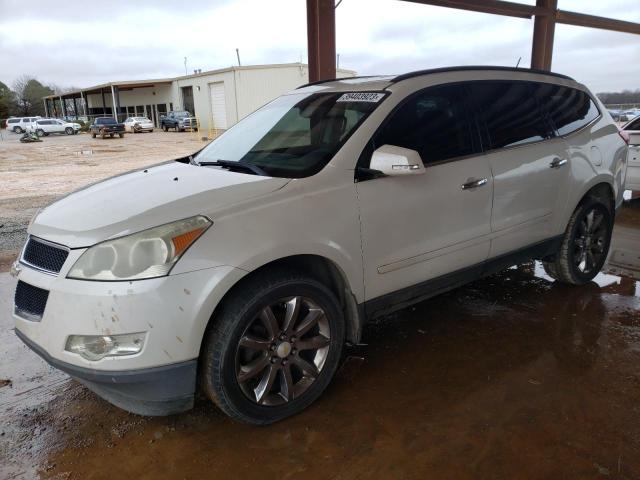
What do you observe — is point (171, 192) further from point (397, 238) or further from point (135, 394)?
point (397, 238)

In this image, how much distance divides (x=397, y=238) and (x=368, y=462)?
49.9 inches

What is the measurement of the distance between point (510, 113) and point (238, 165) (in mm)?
2108

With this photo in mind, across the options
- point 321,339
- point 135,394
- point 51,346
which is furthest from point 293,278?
point 51,346

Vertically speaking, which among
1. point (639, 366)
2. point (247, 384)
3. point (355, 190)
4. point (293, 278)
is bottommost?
point (639, 366)

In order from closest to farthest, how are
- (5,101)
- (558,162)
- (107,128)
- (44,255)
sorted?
1. (44,255)
2. (558,162)
3. (107,128)
4. (5,101)

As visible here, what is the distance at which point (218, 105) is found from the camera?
3944cm

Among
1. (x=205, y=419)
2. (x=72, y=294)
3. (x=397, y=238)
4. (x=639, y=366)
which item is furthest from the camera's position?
(x=639, y=366)

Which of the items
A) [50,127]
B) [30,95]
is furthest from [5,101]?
[50,127]

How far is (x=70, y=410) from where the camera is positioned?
116 inches

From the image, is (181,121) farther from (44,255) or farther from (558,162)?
(44,255)

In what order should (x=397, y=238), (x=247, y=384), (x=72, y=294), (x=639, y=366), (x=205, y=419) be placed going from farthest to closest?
(x=639, y=366), (x=397, y=238), (x=205, y=419), (x=247, y=384), (x=72, y=294)

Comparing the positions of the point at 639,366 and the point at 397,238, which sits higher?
the point at 397,238

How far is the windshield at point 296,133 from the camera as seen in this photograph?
9.93 ft

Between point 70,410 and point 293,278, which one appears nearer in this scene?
point 293,278
